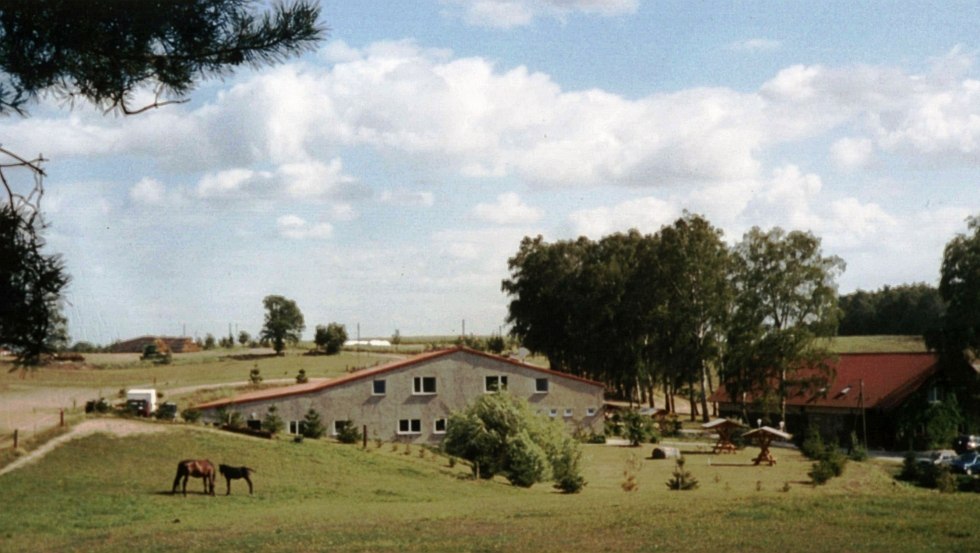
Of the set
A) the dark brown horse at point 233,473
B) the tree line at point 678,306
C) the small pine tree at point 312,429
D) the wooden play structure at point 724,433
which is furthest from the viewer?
the tree line at point 678,306

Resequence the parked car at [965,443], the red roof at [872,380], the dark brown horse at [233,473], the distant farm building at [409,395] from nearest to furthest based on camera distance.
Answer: the dark brown horse at [233,473] → the parked car at [965,443] → the distant farm building at [409,395] → the red roof at [872,380]

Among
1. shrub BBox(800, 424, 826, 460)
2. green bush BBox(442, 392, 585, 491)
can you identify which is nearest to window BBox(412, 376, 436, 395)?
green bush BBox(442, 392, 585, 491)

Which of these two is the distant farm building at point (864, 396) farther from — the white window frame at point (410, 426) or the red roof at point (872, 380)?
the white window frame at point (410, 426)

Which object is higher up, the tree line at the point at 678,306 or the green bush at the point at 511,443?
the tree line at the point at 678,306

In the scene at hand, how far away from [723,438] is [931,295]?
7197 centimetres

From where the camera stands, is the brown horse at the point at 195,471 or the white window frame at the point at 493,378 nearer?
the brown horse at the point at 195,471

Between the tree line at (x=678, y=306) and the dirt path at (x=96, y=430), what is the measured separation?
1540 inches

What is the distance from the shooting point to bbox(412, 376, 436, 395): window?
5934 centimetres

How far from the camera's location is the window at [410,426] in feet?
193

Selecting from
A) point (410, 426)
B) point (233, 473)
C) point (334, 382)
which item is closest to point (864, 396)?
point (410, 426)

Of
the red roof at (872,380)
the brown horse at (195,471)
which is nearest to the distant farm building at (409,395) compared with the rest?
the red roof at (872,380)

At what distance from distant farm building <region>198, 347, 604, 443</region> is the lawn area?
11315 mm

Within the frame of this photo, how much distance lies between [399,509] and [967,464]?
31.0m

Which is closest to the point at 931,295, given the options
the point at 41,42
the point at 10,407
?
the point at 10,407
